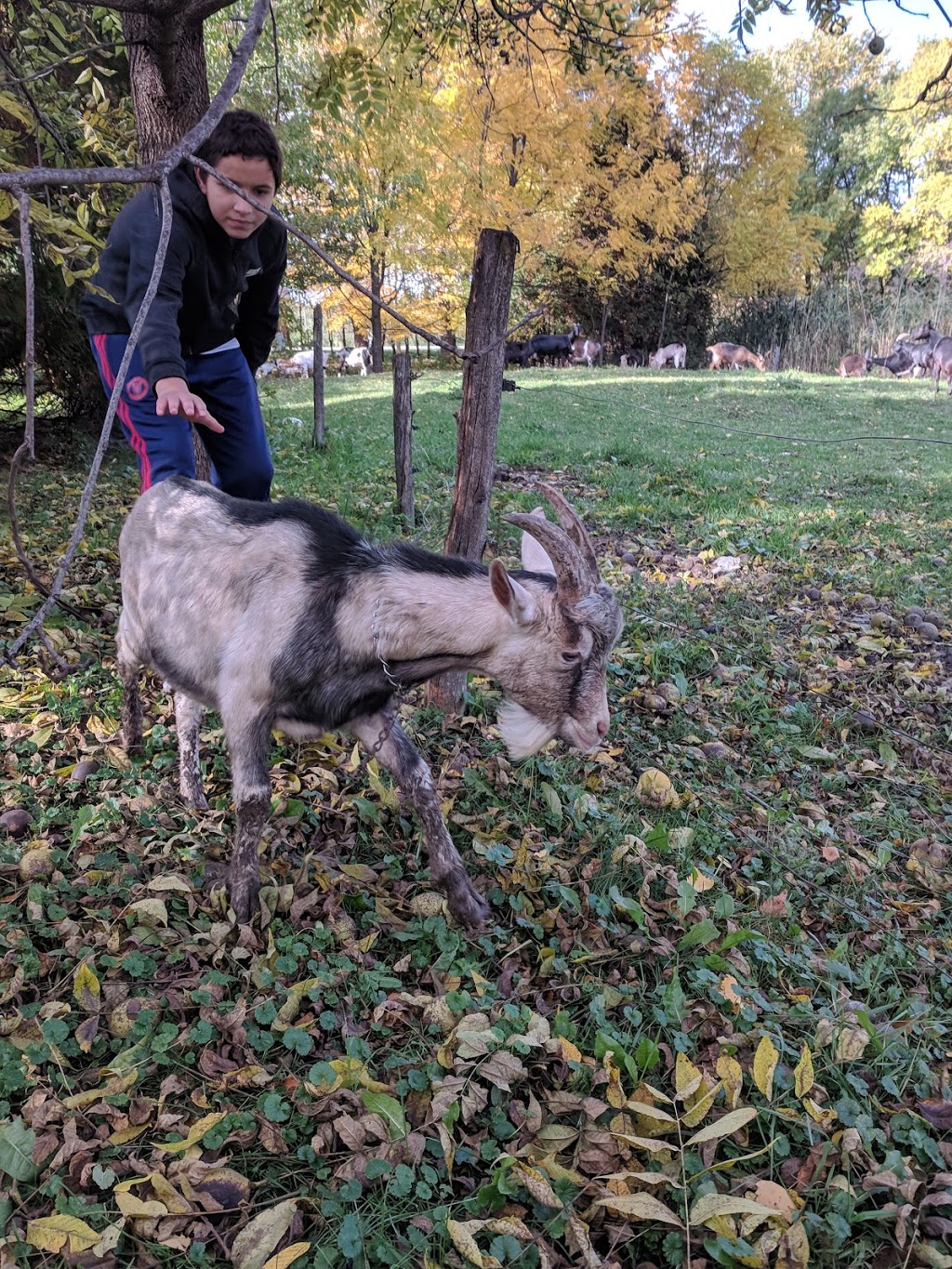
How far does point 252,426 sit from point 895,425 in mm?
13070

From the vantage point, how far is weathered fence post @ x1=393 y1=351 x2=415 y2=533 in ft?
19.7

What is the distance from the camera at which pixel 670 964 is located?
101 inches

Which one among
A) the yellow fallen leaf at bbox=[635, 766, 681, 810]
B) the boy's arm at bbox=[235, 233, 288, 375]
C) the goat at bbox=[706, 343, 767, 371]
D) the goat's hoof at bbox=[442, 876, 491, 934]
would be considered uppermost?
the goat at bbox=[706, 343, 767, 371]

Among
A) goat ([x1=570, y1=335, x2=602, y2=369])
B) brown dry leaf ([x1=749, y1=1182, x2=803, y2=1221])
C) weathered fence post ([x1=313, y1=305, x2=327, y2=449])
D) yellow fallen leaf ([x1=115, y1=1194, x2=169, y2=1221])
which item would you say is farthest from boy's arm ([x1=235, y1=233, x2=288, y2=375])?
goat ([x1=570, y1=335, x2=602, y2=369])

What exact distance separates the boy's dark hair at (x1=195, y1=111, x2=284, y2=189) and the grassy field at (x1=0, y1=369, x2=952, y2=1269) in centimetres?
237

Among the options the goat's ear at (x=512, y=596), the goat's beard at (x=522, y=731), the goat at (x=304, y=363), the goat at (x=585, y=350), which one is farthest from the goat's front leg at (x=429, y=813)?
the goat at (x=585, y=350)

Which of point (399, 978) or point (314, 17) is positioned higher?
point (314, 17)

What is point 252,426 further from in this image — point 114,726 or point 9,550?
point 9,550

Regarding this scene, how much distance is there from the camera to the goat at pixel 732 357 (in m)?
26.5

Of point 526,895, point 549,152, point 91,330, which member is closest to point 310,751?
point 526,895

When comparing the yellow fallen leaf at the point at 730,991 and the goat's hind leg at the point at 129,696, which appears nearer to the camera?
the yellow fallen leaf at the point at 730,991

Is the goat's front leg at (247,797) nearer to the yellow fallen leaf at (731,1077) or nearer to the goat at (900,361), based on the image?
the yellow fallen leaf at (731,1077)

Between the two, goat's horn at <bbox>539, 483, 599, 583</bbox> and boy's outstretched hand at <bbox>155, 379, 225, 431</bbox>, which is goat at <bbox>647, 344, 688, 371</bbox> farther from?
boy's outstretched hand at <bbox>155, 379, 225, 431</bbox>

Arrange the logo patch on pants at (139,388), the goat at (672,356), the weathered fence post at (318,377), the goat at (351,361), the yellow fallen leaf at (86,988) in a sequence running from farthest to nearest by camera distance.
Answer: the goat at (351,361), the goat at (672,356), the weathered fence post at (318,377), the logo patch on pants at (139,388), the yellow fallen leaf at (86,988)
